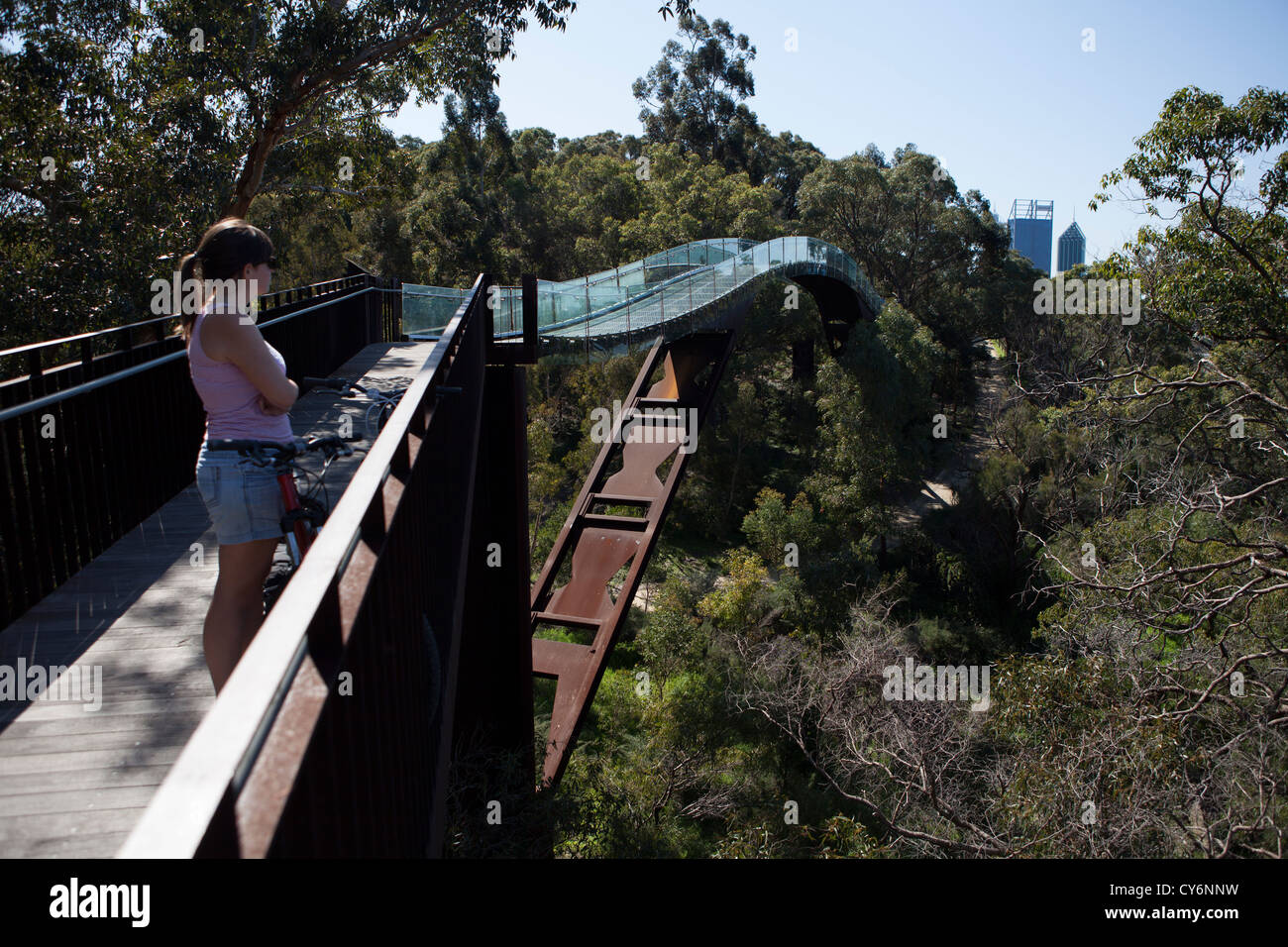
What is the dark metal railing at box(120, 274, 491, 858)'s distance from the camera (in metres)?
1.14

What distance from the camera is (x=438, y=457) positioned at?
3.70m

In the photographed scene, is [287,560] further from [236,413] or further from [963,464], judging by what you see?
[963,464]

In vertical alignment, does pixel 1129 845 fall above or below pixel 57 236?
below

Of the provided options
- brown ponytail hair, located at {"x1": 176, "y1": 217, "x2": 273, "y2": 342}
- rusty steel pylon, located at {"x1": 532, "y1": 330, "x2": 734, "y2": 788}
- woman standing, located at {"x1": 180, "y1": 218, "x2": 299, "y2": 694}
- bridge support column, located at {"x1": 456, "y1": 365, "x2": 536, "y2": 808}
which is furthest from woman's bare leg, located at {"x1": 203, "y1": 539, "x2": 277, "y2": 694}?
rusty steel pylon, located at {"x1": 532, "y1": 330, "x2": 734, "y2": 788}

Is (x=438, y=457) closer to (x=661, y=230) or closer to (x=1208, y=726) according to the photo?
(x=1208, y=726)

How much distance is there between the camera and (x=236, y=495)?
115 inches

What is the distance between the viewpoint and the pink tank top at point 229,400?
2.95 m

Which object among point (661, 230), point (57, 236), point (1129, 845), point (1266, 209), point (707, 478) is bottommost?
point (1129, 845)

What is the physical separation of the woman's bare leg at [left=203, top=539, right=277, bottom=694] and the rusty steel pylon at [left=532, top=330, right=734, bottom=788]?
7523 mm

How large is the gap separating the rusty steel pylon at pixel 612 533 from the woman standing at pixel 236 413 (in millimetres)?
7557

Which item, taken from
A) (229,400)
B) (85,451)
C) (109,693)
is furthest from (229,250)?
(85,451)

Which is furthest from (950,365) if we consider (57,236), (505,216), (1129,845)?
(57,236)

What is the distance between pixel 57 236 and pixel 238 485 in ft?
33.1
